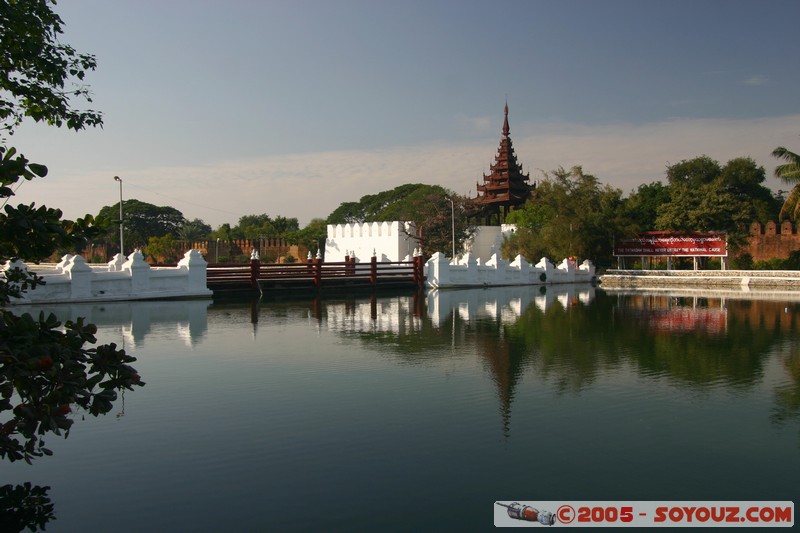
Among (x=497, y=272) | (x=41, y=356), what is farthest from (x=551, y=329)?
(x=497, y=272)

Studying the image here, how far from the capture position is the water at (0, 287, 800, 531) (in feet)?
16.9

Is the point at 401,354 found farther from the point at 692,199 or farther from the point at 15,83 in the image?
the point at 692,199

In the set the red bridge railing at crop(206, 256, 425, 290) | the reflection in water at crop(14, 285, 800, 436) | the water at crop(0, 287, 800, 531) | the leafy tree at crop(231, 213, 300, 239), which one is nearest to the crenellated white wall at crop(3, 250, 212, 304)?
the reflection in water at crop(14, 285, 800, 436)

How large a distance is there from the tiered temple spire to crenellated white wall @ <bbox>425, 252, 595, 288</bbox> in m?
23.0

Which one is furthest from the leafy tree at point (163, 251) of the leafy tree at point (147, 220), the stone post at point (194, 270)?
the stone post at point (194, 270)

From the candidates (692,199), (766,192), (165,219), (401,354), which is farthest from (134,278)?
(165,219)

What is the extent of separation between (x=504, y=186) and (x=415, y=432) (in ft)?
194

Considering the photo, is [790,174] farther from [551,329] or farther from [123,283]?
[123,283]

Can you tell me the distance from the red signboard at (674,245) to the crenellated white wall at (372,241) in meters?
16.7

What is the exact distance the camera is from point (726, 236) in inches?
1603

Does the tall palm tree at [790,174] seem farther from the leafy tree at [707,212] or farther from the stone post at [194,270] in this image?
the stone post at [194,270]

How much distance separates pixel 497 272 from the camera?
35656 mm

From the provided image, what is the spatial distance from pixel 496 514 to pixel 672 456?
6.78ft

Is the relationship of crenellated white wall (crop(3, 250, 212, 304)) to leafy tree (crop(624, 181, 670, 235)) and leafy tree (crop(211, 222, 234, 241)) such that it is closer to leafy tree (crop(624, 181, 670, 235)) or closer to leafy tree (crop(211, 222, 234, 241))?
leafy tree (crop(624, 181, 670, 235))
